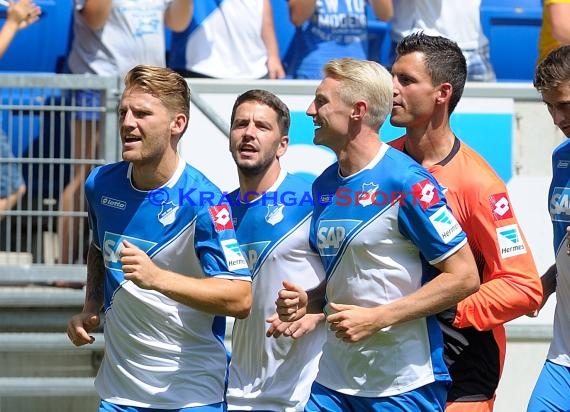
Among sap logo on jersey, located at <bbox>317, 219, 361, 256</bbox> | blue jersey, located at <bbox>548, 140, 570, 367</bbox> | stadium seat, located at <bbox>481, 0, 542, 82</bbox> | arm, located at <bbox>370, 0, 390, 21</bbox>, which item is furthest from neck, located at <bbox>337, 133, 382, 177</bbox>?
stadium seat, located at <bbox>481, 0, 542, 82</bbox>

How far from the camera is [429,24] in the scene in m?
8.49

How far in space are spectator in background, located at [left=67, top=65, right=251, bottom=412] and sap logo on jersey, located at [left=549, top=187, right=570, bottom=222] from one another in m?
1.46

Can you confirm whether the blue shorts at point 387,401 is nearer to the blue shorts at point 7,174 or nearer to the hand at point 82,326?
the hand at point 82,326

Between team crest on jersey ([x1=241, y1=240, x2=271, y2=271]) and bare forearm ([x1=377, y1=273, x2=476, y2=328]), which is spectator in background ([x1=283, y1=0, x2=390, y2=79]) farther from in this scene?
bare forearm ([x1=377, y1=273, x2=476, y2=328])

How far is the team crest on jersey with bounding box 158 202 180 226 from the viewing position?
4.96 metres

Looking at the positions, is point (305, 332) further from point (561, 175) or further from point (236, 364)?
point (561, 175)

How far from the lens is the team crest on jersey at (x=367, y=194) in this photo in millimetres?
4863

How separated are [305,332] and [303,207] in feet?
1.96

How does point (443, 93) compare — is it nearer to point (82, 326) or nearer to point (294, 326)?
point (294, 326)

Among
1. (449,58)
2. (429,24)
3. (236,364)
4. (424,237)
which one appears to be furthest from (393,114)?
(429,24)

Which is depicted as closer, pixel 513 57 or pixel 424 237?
pixel 424 237

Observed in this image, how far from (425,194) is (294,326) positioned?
0.95 meters

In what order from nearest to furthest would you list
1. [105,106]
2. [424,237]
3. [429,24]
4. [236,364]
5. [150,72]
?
[424,237], [150,72], [236,364], [105,106], [429,24]

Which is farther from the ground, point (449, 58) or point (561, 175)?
point (449, 58)
